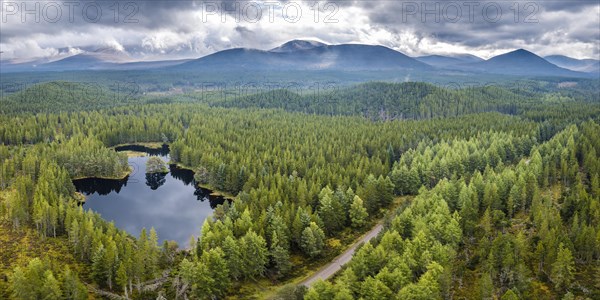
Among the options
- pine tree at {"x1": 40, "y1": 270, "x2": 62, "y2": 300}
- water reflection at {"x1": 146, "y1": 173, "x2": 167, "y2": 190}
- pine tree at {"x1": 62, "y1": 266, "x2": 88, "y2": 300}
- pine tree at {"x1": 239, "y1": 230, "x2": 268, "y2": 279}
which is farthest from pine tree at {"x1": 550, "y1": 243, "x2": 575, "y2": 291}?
water reflection at {"x1": 146, "y1": 173, "x2": 167, "y2": 190}

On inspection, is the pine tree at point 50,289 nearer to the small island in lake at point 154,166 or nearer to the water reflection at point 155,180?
the water reflection at point 155,180

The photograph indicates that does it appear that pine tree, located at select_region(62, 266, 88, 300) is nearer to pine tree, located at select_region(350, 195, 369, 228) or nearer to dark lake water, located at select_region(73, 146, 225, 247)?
dark lake water, located at select_region(73, 146, 225, 247)

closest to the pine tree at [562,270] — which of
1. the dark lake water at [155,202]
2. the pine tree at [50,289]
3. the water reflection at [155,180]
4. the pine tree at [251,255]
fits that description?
the pine tree at [251,255]

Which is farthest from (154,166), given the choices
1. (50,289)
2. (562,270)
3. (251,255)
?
(562,270)

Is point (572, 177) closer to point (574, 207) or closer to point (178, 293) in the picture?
point (574, 207)

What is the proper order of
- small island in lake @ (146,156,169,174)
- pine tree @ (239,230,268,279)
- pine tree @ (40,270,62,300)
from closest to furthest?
pine tree @ (40,270,62,300) < pine tree @ (239,230,268,279) < small island in lake @ (146,156,169,174)

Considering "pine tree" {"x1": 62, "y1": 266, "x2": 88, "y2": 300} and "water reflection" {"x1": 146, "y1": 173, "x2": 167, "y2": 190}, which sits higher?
"water reflection" {"x1": 146, "y1": 173, "x2": 167, "y2": 190}

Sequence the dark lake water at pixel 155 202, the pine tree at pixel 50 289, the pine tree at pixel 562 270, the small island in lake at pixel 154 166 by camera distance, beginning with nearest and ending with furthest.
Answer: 1. the pine tree at pixel 50 289
2. the pine tree at pixel 562 270
3. the dark lake water at pixel 155 202
4. the small island in lake at pixel 154 166

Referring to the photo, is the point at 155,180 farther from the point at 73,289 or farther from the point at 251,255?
the point at 73,289
